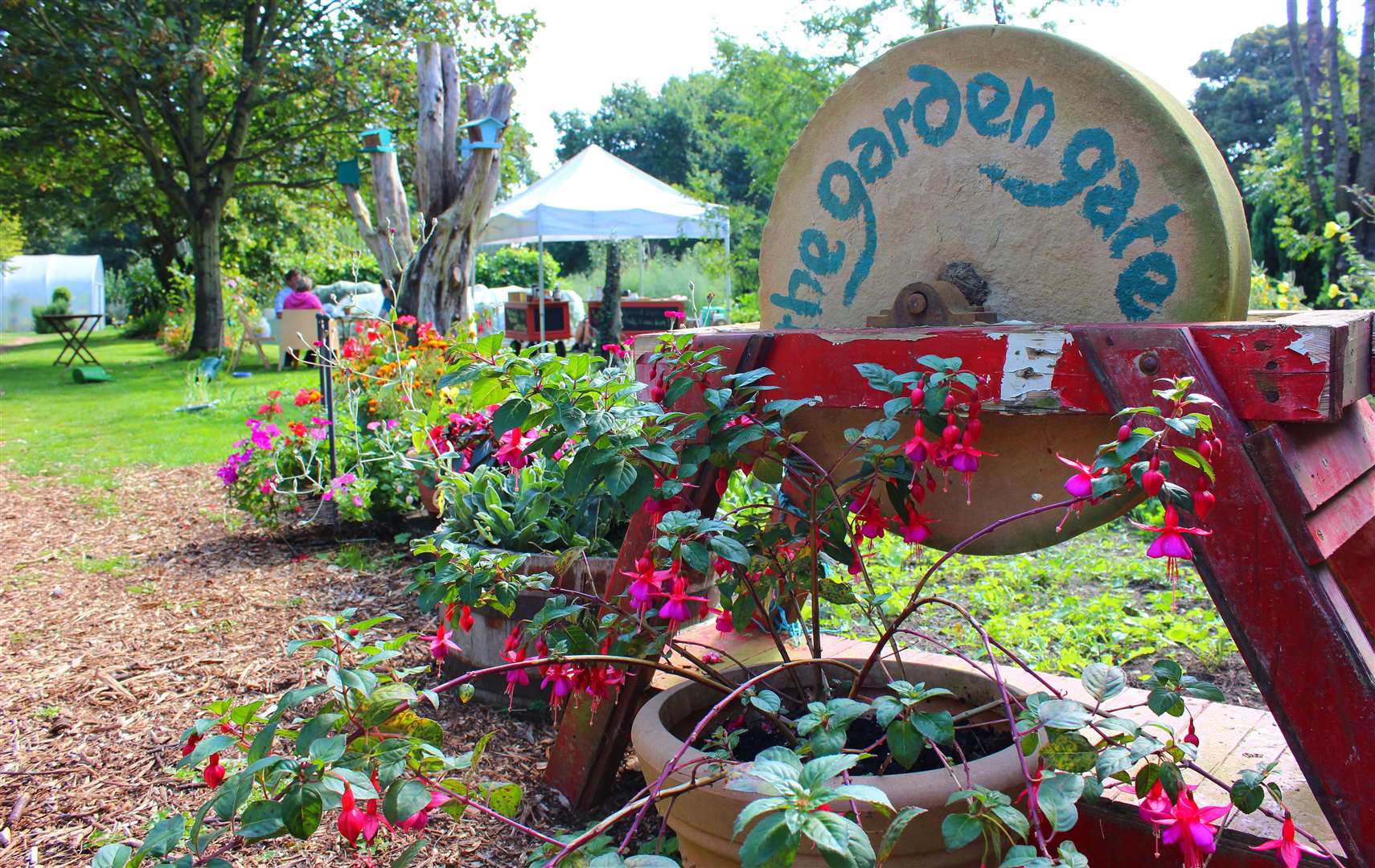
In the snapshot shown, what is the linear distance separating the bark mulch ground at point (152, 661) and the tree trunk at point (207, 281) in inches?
447

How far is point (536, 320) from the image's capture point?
1232 cm

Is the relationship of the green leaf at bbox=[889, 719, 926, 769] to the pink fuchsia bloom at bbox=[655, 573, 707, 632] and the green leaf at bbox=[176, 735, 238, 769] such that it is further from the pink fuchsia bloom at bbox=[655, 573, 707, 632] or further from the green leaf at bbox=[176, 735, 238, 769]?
the green leaf at bbox=[176, 735, 238, 769]

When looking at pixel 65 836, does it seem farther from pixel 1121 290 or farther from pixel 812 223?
pixel 1121 290

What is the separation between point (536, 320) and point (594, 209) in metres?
1.56

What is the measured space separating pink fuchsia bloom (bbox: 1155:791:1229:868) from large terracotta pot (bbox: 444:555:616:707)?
1642 mm

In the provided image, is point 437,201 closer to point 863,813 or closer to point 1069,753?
point 863,813

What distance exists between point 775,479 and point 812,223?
2.15ft

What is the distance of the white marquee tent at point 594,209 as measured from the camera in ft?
38.8

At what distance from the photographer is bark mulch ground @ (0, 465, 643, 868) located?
2.22 m

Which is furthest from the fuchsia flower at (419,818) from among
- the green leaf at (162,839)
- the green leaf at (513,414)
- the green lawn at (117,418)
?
the green lawn at (117,418)

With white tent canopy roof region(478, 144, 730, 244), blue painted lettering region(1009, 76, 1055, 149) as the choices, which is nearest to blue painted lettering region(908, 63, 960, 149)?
blue painted lettering region(1009, 76, 1055, 149)

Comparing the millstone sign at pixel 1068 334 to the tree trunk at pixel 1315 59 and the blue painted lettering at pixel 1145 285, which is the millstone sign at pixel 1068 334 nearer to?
the blue painted lettering at pixel 1145 285

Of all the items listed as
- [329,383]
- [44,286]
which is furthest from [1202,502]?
[44,286]

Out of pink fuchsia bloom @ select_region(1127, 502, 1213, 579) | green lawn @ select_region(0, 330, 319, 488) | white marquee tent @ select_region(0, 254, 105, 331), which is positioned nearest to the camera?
pink fuchsia bloom @ select_region(1127, 502, 1213, 579)
